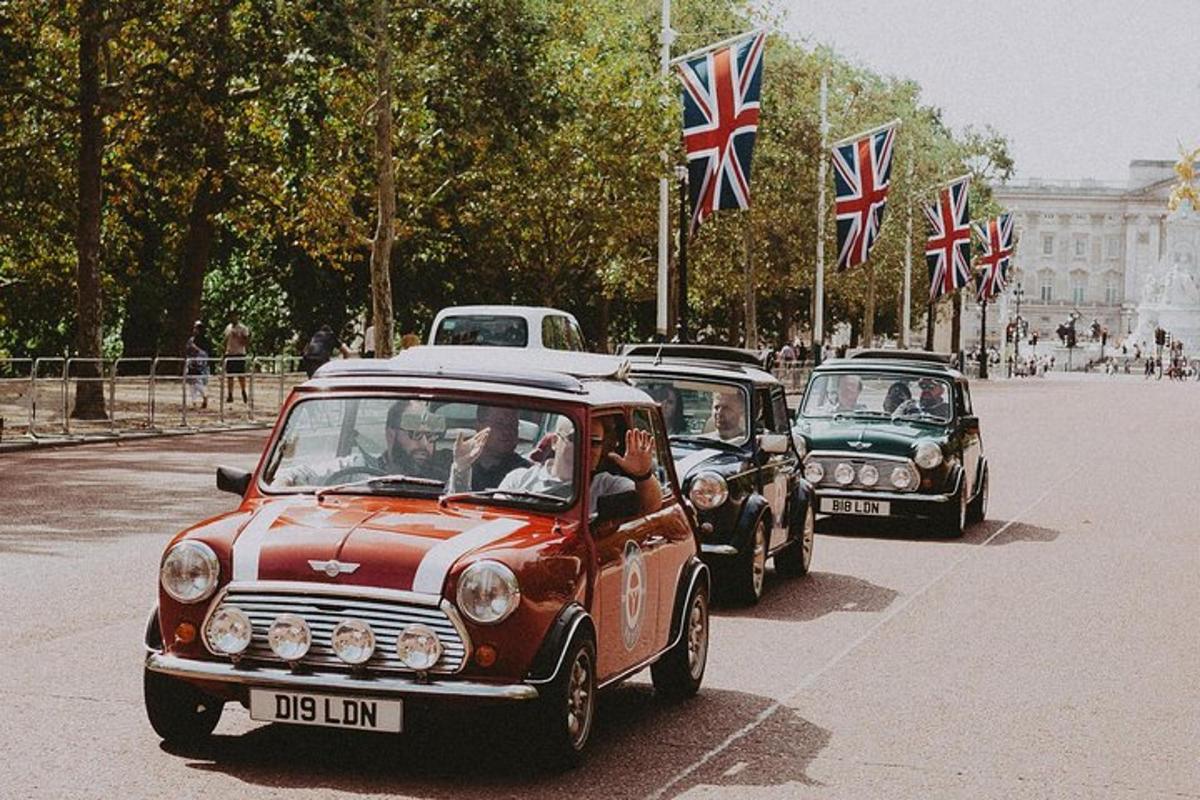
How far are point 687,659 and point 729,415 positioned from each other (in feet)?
16.2

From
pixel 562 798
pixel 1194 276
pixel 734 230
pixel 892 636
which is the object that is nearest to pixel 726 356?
pixel 892 636

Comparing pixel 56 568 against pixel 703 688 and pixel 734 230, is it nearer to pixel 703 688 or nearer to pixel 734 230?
pixel 703 688

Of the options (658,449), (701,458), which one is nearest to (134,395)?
(701,458)

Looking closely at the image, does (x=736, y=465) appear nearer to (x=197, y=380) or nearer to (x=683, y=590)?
(x=683, y=590)

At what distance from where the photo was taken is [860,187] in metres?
51.3

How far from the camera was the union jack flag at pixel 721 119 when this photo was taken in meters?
37.5

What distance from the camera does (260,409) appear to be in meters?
37.5

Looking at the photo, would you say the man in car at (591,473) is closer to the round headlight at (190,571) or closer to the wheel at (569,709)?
the wheel at (569,709)

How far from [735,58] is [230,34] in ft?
29.3

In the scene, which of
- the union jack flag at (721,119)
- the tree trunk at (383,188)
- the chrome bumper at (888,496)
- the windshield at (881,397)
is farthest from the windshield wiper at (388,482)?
the union jack flag at (721,119)

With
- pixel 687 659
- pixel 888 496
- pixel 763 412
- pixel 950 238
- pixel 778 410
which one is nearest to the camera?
pixel 687 659

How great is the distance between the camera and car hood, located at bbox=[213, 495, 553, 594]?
748cm

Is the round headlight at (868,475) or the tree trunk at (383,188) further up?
the tree trunk at (383,188)

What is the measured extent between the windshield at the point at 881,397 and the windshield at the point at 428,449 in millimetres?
11685
